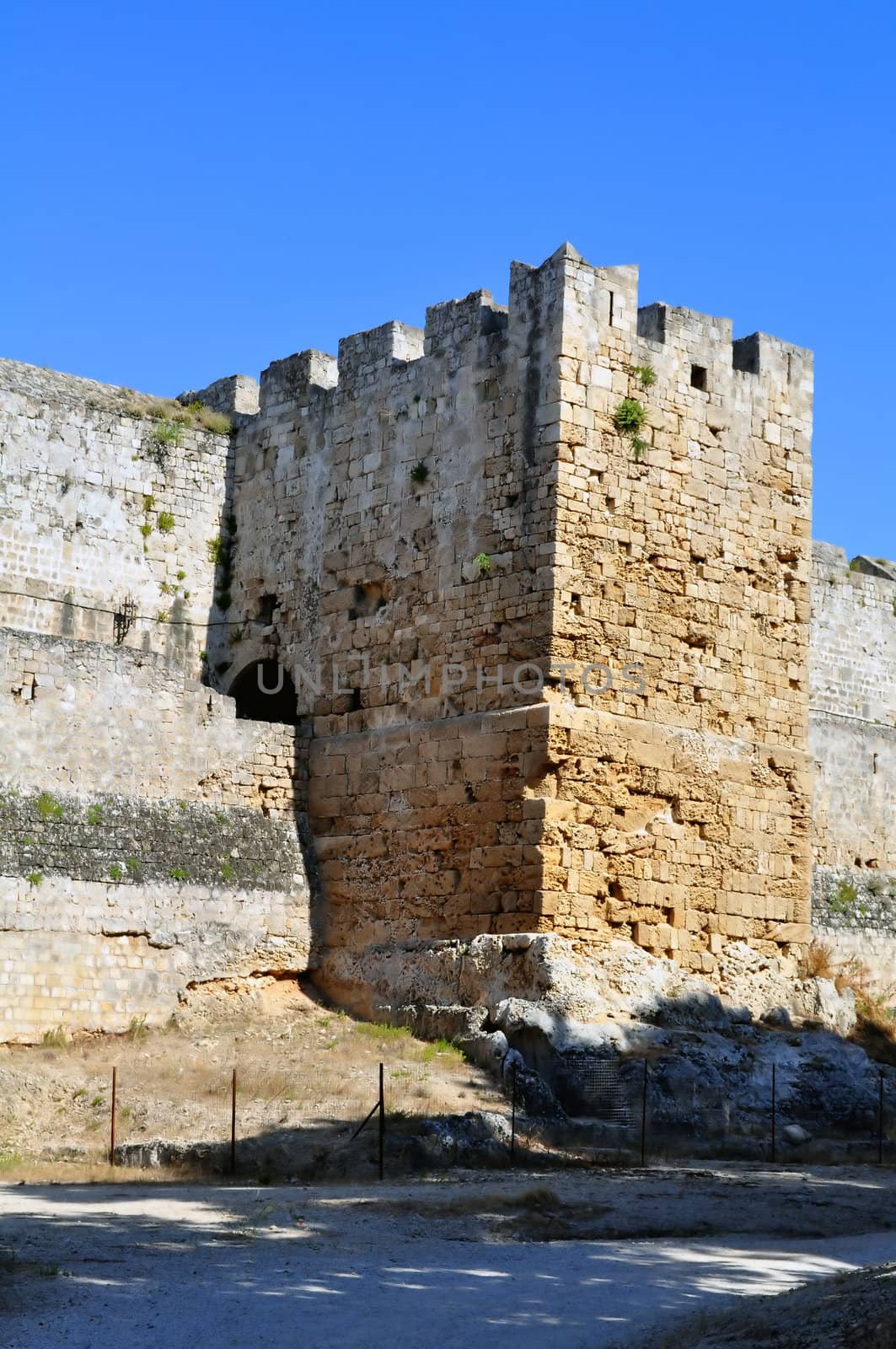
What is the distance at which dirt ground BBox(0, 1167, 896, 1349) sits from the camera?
880cm

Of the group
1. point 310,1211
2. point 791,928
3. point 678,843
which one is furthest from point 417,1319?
point 791,928

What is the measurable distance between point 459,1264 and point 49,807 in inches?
280

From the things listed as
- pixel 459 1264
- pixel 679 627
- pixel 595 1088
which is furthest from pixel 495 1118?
pixel 679 627

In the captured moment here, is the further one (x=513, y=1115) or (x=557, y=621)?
(x=557, y=621)

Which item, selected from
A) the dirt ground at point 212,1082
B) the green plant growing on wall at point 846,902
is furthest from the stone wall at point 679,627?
the green plant growing on wall at point 846,902

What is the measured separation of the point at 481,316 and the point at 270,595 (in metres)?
3.57

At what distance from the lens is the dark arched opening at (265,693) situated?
1942 centimetres

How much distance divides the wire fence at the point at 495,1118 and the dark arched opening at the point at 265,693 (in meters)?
4.65

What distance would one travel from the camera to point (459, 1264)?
34.2ft

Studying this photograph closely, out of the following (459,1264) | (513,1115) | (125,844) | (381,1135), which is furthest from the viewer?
(125,844)

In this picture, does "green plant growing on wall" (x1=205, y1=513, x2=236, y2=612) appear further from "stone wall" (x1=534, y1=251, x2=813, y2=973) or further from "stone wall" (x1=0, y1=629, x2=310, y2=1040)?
"stone wall" (x1=534, y1=251, x2=813, y2=973)

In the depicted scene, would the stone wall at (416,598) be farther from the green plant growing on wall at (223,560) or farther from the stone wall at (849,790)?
the stone wall at (849,790)

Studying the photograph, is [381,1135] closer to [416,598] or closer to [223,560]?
[416,598]

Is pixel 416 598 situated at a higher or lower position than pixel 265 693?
higher
